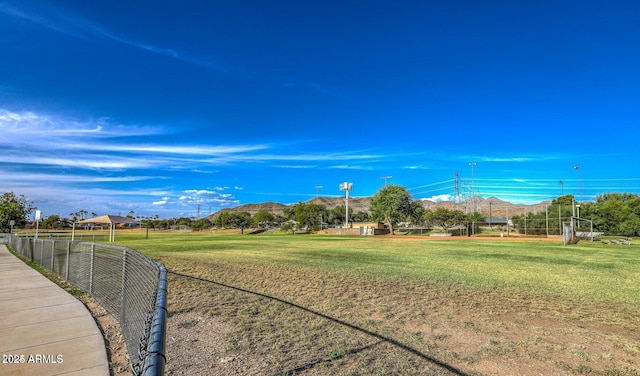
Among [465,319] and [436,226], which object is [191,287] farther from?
[436,226]

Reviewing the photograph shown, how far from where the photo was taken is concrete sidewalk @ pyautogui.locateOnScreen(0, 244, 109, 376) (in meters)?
3.91

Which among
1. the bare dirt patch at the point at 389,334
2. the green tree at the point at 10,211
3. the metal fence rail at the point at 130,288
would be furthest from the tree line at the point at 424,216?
the bare dirt patch at the point at 389,334

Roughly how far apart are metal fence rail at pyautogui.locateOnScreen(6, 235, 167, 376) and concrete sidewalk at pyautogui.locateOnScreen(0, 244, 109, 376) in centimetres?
40

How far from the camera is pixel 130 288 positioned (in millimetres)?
5598

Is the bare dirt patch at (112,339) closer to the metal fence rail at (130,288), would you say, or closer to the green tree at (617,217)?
the metal fence rail at (130,288)

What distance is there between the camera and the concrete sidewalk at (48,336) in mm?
3912

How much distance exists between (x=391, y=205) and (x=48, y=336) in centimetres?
6992

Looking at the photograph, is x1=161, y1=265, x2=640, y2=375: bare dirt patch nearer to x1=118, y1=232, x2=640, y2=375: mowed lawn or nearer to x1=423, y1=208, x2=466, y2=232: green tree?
x1=118, y1=232, x2=640, y2=375: mowed lawn

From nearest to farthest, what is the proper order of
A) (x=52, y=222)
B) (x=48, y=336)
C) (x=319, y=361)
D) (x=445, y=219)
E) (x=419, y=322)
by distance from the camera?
1. (x=319, y=361)
2. (x=48, y=336)
3. (x=419, y=322)
4. (x=445, y=219)
5. (x=52, y=222)

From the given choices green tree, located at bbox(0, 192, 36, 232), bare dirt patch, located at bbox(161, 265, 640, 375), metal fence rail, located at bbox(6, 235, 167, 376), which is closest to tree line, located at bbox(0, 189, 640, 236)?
green tree, located at bbox(0, 192, 36, 232)

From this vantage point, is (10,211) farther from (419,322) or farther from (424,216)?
(424,216)

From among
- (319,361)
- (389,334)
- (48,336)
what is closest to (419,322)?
(389,334)

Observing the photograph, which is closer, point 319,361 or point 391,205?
point 319,361

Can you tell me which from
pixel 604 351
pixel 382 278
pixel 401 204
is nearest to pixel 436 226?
pixel 401 204
